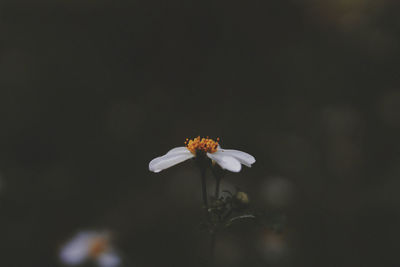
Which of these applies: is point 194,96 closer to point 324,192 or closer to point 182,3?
Answer: point 182,3

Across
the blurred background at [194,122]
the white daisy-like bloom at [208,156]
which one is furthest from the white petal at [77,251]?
the white daisy-like bloom at [208,156]

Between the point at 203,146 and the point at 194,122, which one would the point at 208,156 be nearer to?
the point at 203,146

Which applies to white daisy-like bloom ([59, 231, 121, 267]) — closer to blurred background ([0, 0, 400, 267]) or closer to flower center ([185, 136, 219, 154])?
blurred background ([0, 0, 400, 267])

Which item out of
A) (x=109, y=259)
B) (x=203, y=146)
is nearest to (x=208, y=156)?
(x=203, y=146)

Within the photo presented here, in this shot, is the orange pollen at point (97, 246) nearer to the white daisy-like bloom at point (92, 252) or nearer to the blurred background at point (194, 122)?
the white daisy-like bloom at point (92, 252)

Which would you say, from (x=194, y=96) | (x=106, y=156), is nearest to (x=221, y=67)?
(x=194, y=96)

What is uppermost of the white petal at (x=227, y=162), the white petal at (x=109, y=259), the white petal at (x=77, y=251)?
the white petal at (x=77, y=251)
